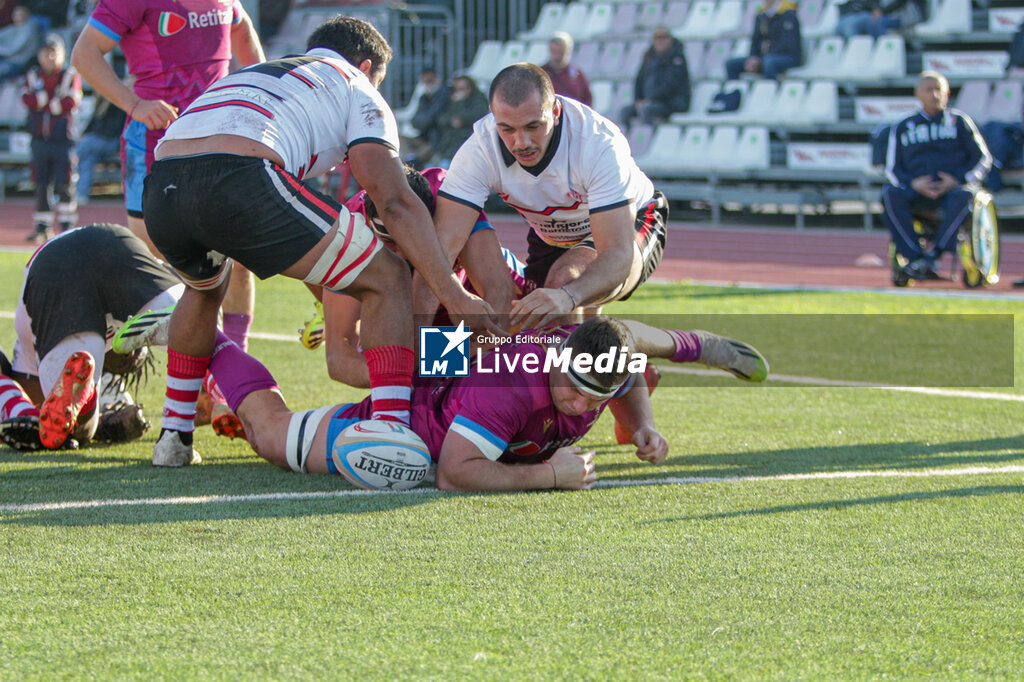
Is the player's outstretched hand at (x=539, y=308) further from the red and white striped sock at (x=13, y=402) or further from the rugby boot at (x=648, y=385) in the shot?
the red and white striped sock at (x=13, y=402)

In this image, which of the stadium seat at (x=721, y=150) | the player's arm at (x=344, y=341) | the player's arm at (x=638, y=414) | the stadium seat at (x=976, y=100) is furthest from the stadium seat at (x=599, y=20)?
the player's arm at (x=638, y=414)

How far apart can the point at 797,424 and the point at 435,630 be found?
3.26 meters

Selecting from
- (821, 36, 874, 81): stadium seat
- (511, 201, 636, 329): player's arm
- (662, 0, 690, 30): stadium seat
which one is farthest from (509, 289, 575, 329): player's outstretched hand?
(662, 0, 690, 30): stadium seat

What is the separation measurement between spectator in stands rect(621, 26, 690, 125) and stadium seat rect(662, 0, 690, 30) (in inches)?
109

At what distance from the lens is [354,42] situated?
16.8ft

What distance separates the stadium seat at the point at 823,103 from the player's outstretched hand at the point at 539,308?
13193mm

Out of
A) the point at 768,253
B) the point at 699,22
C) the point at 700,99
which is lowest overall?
the point at 768,253

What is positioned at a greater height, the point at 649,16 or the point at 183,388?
the point at 649,16

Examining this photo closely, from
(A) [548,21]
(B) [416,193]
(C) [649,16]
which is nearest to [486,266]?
(B) [416,193]

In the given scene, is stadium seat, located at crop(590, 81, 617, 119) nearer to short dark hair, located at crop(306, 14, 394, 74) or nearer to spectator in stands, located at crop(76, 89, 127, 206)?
spectator in stands, located at crop(76, 89, 127, 206)

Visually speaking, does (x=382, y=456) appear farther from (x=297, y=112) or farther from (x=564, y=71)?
(x=564, y=71)

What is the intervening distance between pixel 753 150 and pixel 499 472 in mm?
13637

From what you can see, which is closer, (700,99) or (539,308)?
(539,308)

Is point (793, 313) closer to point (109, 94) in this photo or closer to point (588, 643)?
point (109, 94)
